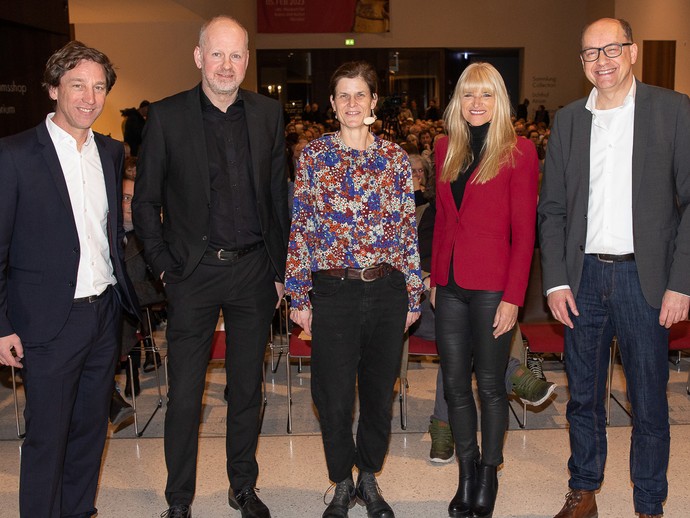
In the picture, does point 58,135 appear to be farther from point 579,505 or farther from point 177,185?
point 579,505

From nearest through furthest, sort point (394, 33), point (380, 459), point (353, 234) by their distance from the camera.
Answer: point (353, 234) < point (380, 459) < point (394, 33)

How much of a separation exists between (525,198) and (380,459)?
1253mm

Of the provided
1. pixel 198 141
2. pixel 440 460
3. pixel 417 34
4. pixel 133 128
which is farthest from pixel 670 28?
pixel 198 141

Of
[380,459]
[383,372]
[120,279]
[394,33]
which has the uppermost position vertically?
[394,33]

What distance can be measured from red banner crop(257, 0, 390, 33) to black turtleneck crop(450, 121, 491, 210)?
67.3 feet

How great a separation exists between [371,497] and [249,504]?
20.4 inches

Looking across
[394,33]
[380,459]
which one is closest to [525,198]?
[380,459]

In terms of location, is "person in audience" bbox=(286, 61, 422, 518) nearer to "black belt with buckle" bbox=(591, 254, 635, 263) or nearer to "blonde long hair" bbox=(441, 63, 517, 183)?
"blonde long hair" bbox=(441, 63, 517, 183)

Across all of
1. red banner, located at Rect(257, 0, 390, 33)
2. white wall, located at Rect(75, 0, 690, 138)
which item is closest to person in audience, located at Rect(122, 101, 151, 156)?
white wall, located at Rect(75, 0, 690, 138)

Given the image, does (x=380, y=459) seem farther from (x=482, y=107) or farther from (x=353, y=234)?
(x=482, y=107)

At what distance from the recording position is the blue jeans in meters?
2.93

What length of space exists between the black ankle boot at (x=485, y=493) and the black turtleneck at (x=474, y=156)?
3.72ft

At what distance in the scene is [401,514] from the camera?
3393mm

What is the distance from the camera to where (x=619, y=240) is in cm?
294
